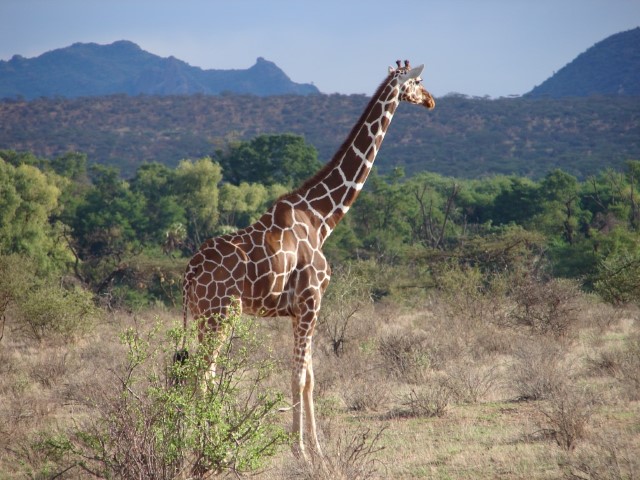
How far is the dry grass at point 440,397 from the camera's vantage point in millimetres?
6875

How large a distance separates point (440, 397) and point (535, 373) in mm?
1091

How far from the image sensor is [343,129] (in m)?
94.9

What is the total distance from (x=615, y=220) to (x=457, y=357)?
1823 centimetres

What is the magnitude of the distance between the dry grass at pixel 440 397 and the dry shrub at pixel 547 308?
0.08 m

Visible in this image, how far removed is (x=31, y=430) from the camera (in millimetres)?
8156

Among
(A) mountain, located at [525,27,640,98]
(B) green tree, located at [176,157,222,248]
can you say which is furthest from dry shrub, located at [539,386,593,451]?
(A) mountain, located at [525,27,640,98]

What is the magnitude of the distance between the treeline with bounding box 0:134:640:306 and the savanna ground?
9.95 feet

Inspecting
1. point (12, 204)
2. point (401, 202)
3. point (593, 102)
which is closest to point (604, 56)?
point (593, 102)

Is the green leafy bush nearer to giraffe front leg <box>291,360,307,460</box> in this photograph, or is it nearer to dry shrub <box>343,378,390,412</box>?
giraffe front leg <box>291,360,307,460</box>

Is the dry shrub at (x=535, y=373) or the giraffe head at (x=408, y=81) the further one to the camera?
the dry shrub at (x=535, y=373)

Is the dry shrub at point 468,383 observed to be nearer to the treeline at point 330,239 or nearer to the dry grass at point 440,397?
the dry grass at point 440,397

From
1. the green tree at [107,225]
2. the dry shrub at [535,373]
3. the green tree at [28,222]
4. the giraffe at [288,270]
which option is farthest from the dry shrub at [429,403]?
the green tree at [107,225]

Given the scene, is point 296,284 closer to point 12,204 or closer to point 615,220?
point 12,204

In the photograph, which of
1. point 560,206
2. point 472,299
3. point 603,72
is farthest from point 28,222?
point 603,72
